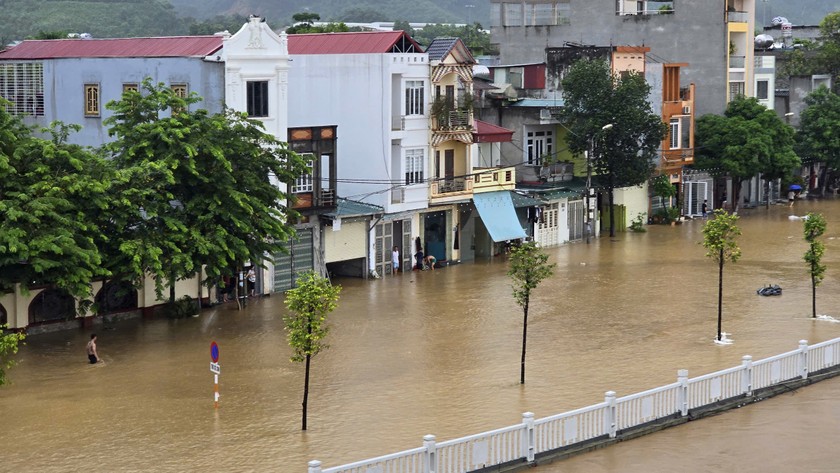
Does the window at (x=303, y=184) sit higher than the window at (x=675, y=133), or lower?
lower

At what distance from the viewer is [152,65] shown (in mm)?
Result: 41688

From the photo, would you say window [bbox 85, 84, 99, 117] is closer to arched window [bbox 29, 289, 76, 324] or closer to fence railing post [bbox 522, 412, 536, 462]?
arched window [bbox 29, 289, 76, 324]

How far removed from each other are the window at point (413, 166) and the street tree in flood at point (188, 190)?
928 cm

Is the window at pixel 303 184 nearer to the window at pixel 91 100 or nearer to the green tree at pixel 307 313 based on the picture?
the window at pixel 91 100

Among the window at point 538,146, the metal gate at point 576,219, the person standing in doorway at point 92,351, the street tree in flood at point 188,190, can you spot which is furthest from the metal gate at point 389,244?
the person standing in doorway at point 92,351

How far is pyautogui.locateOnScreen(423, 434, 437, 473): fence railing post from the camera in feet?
68.6

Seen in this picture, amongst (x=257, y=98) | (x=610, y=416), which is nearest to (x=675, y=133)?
(x=257, y=98)

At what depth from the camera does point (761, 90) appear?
74.7 meters

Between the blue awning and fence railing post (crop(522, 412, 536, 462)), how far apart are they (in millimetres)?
27374

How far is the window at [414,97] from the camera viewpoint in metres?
46.5

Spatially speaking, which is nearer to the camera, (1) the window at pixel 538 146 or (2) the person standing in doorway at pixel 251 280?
(2) the person standing in doorway at pixel 251 280

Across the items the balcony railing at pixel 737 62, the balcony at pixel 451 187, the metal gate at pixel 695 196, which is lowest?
the metal gate at pixel 695 196

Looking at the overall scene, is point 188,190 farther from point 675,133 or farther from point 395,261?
point 675,133

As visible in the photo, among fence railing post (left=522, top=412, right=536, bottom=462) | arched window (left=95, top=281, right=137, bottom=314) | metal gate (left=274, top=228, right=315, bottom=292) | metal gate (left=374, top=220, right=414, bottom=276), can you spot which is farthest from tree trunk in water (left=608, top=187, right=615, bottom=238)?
fence railing post (left=522, top=412, right=536, bottom=462)
